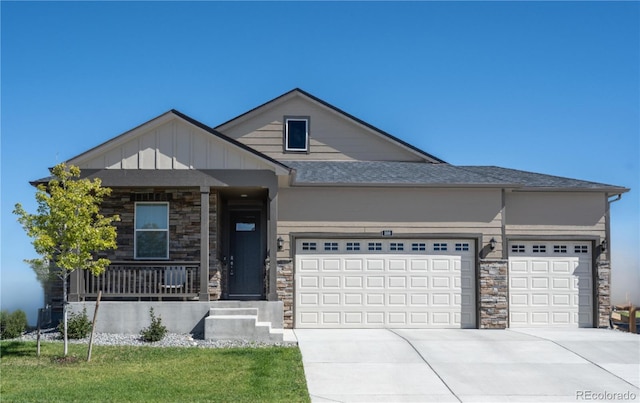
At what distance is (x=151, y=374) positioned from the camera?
10.7m

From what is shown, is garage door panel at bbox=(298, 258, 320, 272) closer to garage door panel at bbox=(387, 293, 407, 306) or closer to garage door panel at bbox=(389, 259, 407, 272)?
garage door panel at bbox=(389, 259, 407, 272)

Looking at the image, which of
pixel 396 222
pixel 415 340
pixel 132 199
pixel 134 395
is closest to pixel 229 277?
pixel 132 199

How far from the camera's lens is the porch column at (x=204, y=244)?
14844 millimetres

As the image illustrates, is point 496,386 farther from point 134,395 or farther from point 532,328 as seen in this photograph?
point 532,328

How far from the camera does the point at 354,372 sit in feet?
36.4

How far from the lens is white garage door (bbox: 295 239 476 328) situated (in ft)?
53.8

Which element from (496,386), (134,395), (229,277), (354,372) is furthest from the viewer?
(229,277)

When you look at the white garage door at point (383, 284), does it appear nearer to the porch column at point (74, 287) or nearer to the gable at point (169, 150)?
the gable at point (169, 150)

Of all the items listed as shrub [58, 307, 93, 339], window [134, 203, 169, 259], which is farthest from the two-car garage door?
shrub [58, 307, 93, 339]

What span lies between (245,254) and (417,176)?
5.23m

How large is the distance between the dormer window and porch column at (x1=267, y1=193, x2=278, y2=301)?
4490 mm

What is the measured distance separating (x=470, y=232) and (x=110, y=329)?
29.1ft

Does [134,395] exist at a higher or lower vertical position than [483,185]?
lower

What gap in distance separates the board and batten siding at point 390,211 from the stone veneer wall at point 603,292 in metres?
2.81
